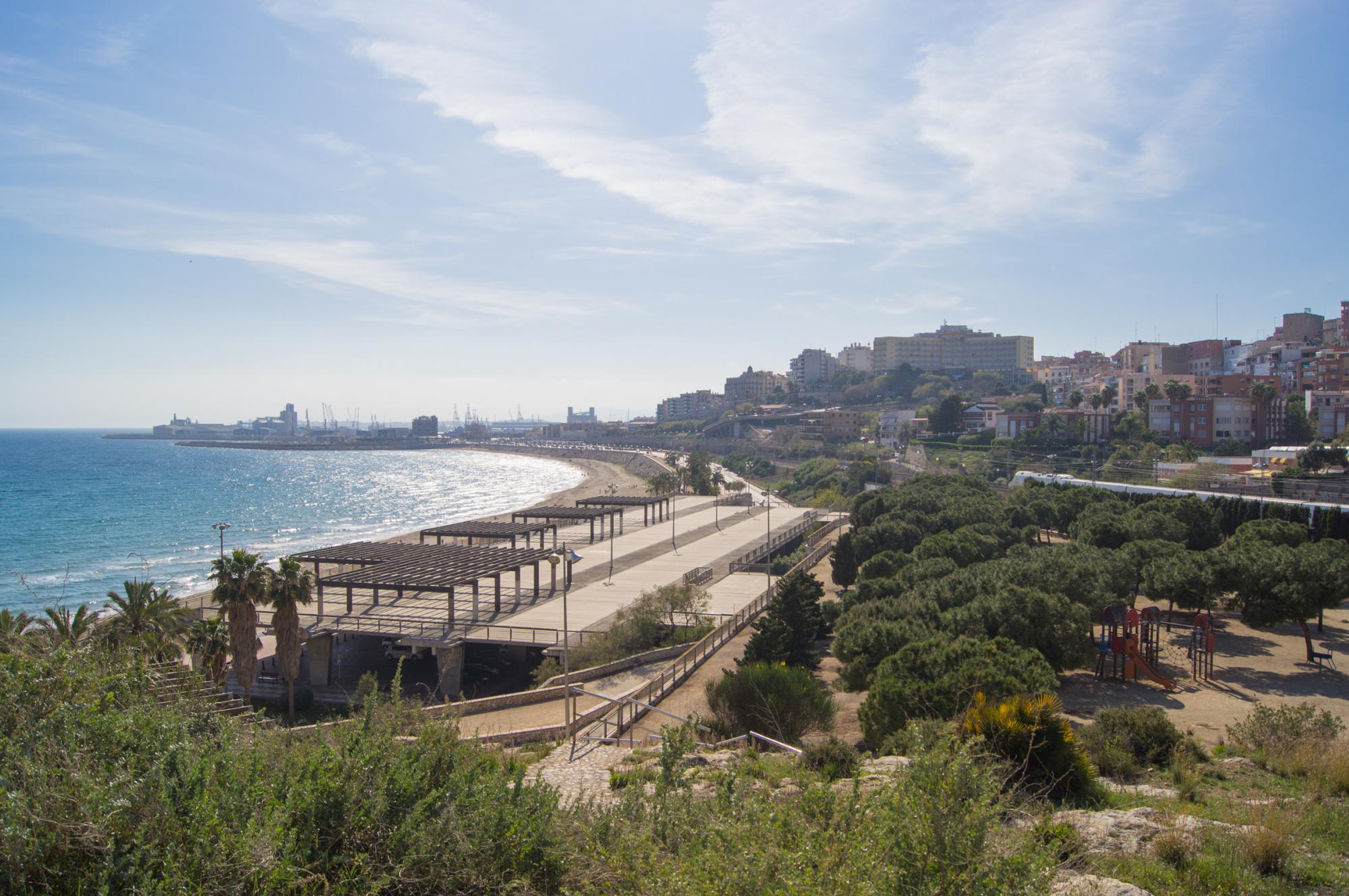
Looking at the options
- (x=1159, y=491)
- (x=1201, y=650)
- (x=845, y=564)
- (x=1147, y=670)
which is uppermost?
(x=1159, y=491)

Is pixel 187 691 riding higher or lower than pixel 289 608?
higher

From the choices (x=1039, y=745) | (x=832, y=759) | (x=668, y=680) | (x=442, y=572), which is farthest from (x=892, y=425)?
(x=1039, y=745)

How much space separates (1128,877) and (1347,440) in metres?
73.1

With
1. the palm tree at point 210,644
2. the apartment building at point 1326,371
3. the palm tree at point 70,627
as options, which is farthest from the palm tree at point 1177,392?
the palm tree at point 70,627

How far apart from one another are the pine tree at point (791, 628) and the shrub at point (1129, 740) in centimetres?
820

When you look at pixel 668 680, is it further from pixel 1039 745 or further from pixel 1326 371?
pixel 1326 371

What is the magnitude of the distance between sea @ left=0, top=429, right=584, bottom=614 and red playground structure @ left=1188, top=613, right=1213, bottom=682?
2436 centimetres

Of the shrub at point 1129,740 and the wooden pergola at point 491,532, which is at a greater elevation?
the shrub at point 1129,740

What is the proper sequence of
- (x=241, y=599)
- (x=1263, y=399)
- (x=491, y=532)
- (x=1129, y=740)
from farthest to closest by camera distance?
1. (x=1263, y=399)
2. (x=491, y=532)
3. (x=241, y=599)
4. (x=1129, y=740)

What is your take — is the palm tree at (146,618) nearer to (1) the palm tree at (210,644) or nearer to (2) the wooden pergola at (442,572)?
(1) the palm tree at (210,644)

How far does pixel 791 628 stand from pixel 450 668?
37.0ft

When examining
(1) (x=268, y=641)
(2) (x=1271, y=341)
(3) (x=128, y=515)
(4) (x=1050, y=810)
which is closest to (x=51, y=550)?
(3) (x=128, y=515)

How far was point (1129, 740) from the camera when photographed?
12.3 metres

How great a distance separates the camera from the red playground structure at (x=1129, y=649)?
1977 centimetres
